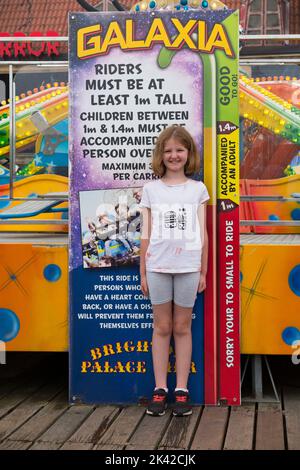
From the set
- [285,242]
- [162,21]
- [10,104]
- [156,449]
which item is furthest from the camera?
[10,104]

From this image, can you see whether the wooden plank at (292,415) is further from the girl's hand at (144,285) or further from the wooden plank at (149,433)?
the girl's hand at (144,285)

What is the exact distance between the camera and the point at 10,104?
15.6 feet

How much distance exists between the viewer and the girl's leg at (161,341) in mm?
3863

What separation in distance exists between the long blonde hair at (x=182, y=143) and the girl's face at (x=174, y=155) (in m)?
0.02

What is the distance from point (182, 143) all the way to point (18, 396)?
1840mm

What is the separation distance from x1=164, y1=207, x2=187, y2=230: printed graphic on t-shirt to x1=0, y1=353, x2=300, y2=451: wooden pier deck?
3.33 feet

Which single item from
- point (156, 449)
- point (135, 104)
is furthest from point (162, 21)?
point (156, 449)

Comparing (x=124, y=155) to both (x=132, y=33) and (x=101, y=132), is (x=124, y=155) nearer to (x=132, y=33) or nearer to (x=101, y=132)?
(x=101, y=132)

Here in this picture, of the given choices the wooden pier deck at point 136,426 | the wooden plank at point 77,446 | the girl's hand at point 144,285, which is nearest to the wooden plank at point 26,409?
the wooden pier deck at point 136,426

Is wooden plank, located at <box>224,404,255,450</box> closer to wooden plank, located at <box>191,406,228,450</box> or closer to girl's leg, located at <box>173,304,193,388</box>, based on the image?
wooden plank, located at <box>191,406,228,450</box>

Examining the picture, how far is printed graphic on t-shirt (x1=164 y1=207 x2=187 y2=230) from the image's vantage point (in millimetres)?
3760
